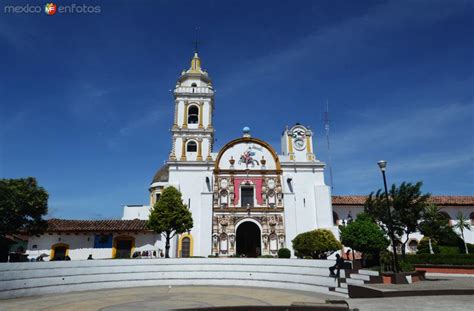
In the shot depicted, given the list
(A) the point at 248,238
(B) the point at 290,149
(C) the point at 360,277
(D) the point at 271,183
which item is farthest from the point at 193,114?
(C) the point at 360,277

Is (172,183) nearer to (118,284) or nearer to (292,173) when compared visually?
(292,173)

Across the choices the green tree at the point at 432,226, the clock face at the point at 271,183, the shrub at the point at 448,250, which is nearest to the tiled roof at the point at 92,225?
the clock face at the point at 271,183

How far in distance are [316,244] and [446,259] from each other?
9.50 meters

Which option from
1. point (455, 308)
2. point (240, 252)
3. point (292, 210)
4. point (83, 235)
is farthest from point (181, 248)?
point (455, 308)

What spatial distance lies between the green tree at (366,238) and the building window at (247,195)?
53.1 feet

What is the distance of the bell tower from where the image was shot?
1564 inches

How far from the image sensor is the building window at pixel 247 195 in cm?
3734

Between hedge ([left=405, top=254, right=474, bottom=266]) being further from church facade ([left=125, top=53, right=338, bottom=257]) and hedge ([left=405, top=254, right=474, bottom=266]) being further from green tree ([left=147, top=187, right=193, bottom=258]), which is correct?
green tree ([left=147, top=187, right=193, bottom=258])

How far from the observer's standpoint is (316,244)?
90.9ft

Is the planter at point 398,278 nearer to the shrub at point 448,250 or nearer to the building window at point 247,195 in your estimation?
the shrub at point 448,250

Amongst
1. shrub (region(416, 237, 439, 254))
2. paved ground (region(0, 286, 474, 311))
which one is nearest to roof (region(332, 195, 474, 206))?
shrub (region(416, 237, 439, 254))

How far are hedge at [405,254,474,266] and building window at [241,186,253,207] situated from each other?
56.4ft

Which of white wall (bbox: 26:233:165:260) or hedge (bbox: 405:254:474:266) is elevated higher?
white wall (bbox: 26:233:165:260)

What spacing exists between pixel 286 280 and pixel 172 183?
20.1 m
